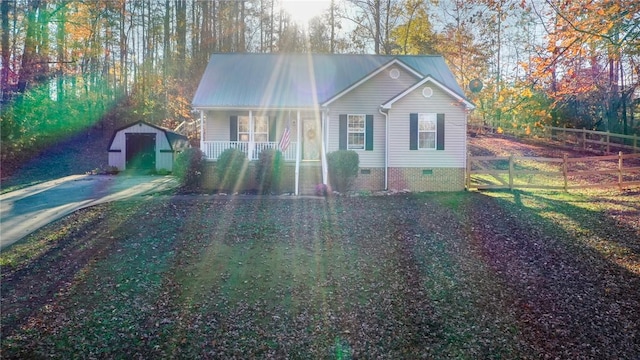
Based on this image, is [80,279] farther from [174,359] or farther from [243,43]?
[243,43]

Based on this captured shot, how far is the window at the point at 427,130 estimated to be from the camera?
1661cm

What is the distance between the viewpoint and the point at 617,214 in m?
11.7

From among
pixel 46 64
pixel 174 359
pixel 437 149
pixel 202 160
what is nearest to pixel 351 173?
pixel 437 149

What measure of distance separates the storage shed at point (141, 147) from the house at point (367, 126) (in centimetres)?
578

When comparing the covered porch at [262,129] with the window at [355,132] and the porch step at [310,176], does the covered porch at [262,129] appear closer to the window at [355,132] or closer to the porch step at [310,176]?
the porch step at [310,176]

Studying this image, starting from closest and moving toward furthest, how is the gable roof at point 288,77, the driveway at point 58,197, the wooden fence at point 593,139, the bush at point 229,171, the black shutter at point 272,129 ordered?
the driveway at point 58,197, the bush at point 229,171, the gable roof at point 288,77, the black shutter at point 272,129, the wooden fence at point 593,139

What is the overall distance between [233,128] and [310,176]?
4190 millimetres

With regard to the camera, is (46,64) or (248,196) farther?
(46,64)

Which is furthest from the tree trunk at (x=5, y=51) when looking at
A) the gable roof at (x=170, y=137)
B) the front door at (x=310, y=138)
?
the front door at (x=310, y=138)

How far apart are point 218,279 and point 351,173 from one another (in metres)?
8.95

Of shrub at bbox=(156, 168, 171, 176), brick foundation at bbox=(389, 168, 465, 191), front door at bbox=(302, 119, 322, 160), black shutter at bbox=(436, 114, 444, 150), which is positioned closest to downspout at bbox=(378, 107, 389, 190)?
brick foundation at bbox=(389, 168, 465, 191)

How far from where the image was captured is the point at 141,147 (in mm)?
23906

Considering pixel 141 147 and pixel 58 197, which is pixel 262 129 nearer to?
pixel 58 197

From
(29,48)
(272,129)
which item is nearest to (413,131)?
(272,129)
